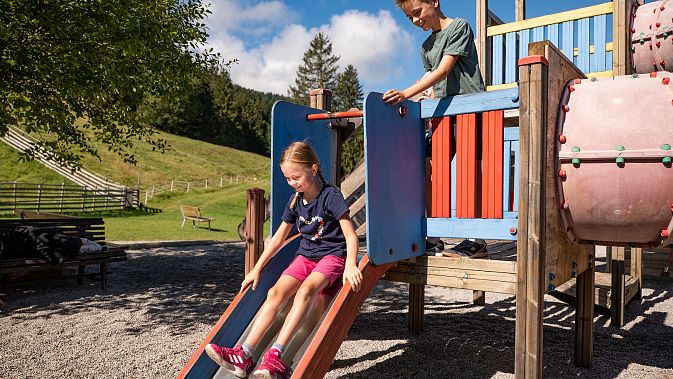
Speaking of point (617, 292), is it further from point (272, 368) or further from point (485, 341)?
point (272, 368)

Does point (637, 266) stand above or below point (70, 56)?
below

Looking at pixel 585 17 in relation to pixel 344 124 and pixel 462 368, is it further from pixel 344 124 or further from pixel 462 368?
pixel 462 368

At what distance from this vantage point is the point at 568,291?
6629 millimetres

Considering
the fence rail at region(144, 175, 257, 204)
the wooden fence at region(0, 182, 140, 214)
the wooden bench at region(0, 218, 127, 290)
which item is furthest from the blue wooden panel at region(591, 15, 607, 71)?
the fence rail at region(144, 175, 257, 204)

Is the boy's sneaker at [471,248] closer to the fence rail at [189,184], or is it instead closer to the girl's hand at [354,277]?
the girl's hand at [354,277]


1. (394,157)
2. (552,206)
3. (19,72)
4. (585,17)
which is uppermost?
(585,17)

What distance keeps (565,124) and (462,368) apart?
2403 millimetres

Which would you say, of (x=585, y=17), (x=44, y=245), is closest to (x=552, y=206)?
(x=585, y=17)

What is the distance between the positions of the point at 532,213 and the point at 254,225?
2174 millimetres

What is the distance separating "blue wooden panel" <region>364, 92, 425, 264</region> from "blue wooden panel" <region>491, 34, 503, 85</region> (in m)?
4.60

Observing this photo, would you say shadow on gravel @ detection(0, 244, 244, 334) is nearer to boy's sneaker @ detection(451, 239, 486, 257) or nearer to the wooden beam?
boy's sneaker @ detection(451, 239, 486, 257)

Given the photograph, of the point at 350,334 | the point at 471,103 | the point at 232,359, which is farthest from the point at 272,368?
the point at 350,334

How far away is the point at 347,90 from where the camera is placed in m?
72.5

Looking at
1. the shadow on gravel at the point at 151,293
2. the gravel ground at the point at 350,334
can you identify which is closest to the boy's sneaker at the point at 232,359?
the gravel ground at the point at 350,334
